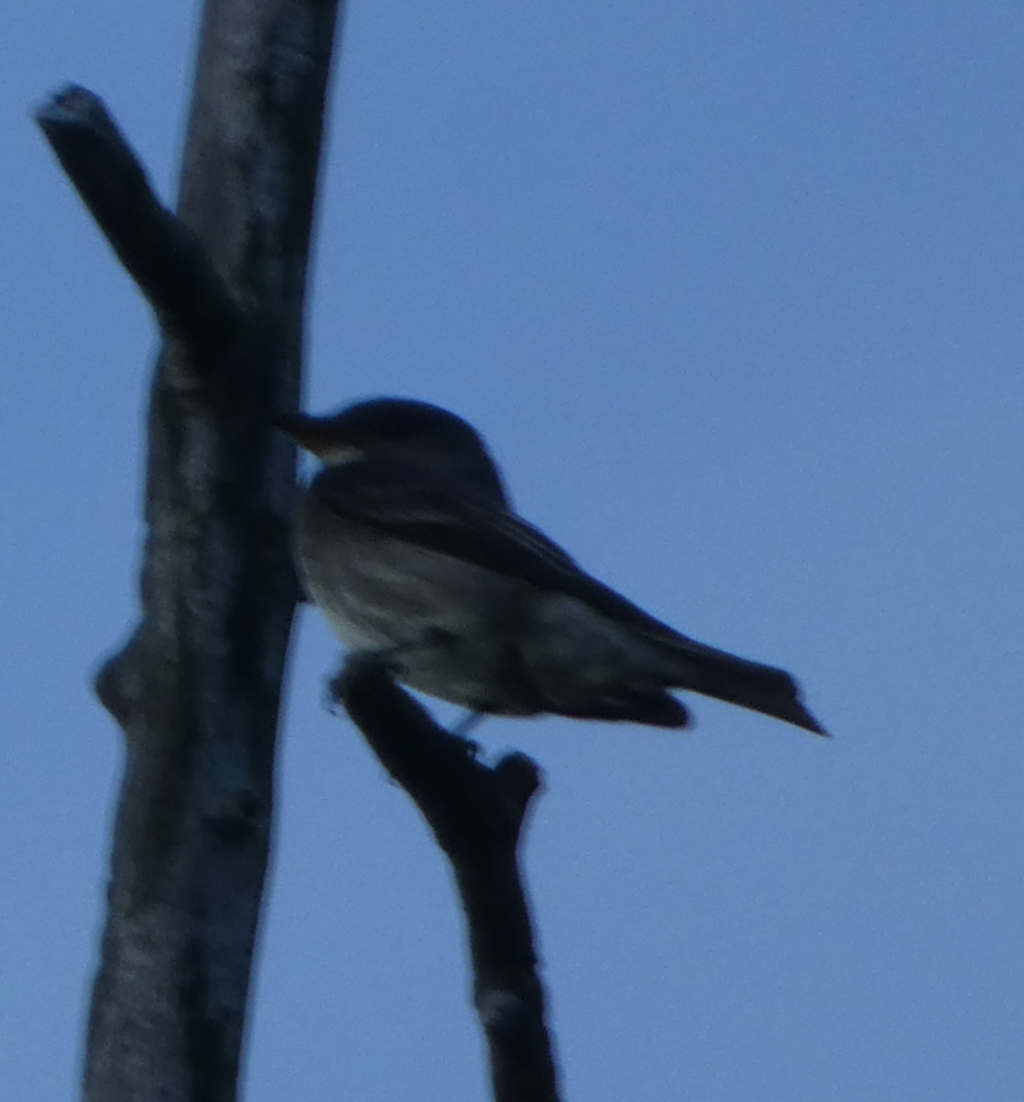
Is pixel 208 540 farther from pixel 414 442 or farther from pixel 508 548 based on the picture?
pixel 414 442

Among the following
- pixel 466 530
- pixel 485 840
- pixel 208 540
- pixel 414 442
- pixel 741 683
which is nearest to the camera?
pixel 485 840

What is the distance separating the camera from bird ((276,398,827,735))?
6191mm

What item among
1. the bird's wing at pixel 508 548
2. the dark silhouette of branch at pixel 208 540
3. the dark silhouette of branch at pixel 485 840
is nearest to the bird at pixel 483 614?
A: the bird's wing at pixel 508 548

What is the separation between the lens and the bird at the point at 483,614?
619 centimetres

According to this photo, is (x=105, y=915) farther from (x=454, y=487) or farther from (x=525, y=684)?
(x=454, y=487)

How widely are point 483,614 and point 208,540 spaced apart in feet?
4.51

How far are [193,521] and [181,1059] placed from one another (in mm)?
1281

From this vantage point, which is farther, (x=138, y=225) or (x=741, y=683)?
(x=741, y=683)

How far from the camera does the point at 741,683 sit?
5730 millimetres

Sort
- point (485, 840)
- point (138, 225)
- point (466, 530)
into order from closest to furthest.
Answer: point (485, 840), point (138, 225), point (466, 530)

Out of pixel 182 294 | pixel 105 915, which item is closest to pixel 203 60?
pixel 182 294

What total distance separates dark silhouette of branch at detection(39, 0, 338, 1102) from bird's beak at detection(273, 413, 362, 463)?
0.04 m

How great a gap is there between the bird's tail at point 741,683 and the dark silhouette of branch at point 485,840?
1.17m

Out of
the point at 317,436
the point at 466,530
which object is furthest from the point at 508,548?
the point at 317,436
